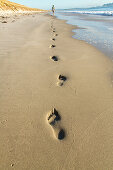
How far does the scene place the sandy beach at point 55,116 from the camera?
4.23 feet

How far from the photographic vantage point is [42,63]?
3.35 metres

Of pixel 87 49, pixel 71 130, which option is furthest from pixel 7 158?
pixel 87 49

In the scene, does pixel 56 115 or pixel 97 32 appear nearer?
pixel 56 115

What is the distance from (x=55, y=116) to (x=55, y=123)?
0.14 m

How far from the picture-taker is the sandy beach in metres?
Result: 1.29

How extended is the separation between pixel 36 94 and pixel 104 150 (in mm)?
1323

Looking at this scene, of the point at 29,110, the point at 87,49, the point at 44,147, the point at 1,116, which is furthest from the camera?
the point at 87,49

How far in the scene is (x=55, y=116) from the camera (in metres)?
1.80

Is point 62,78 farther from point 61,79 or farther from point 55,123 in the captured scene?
point 55,123

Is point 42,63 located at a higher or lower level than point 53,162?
higher

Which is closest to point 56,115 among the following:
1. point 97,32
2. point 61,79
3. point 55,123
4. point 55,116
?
point 55,116

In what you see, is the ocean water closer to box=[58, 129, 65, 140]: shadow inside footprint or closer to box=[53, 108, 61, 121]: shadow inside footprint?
box=[53, 108, 61, 121]: shadow inside footprint

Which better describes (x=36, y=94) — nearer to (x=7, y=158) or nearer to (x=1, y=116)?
(x=1, y=116)

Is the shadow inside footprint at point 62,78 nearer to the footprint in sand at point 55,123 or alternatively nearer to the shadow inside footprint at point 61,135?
the footprint in sand at point 55,123
